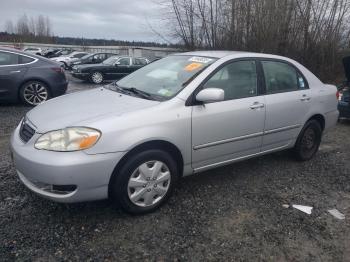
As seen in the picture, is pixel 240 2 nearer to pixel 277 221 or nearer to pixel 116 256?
pixel 277 221

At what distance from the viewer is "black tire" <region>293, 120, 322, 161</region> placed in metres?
4.79

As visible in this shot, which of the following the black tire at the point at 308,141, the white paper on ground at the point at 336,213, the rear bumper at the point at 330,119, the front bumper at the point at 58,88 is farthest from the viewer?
the front bumper at the point at 58,88

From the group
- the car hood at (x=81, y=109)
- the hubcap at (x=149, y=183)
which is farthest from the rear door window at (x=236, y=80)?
the hubcap at (x=149, y=183)

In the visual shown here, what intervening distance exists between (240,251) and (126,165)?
123 cm

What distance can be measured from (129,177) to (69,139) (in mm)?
627

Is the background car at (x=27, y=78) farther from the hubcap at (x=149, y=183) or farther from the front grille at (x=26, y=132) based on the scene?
the hubcap at (x=149, y=183)

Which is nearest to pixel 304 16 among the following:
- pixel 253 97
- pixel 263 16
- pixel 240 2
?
pixel 263 16

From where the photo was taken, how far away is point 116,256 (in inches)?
106

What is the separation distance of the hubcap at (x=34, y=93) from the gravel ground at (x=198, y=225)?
431cm

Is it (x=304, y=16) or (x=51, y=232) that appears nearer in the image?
(x=51, y=232)

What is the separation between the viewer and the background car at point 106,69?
50.7ft

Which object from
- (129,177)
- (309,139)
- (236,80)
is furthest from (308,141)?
(129,177)

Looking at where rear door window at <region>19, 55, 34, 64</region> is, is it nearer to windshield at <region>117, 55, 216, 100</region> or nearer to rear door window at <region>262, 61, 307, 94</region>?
windshield at <region>117, 55, 216, 100</region>

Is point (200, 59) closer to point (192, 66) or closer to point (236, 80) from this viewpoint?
point (192, 66)
